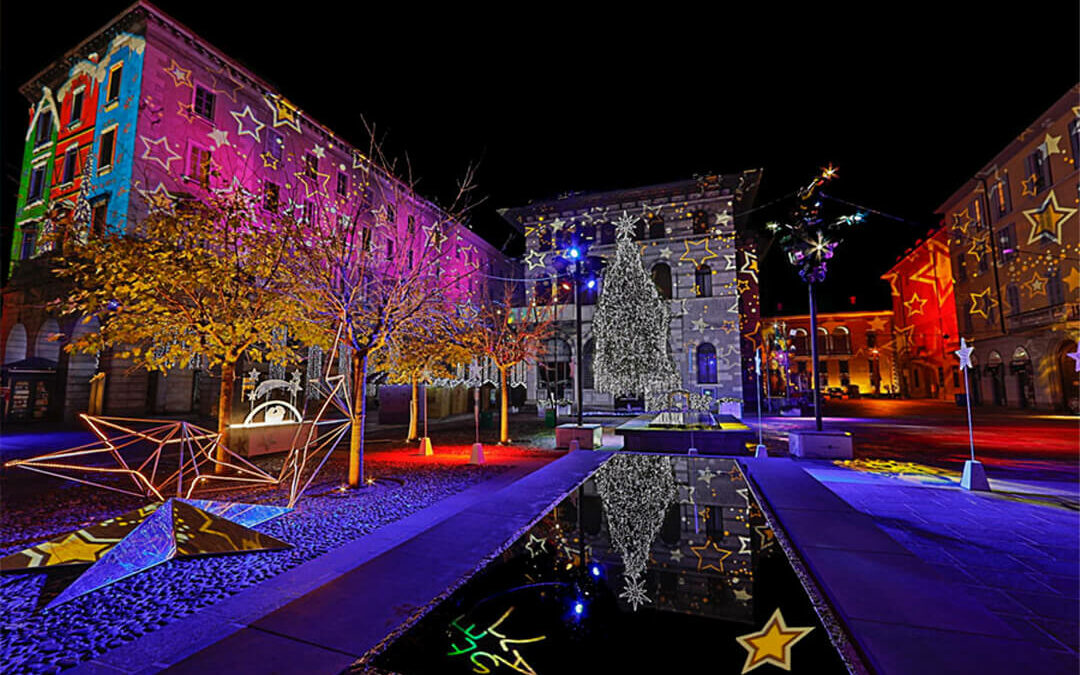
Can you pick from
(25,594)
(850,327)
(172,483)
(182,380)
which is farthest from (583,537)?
(850,327)

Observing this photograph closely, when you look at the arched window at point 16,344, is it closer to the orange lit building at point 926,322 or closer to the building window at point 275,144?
the building window at point 275,144

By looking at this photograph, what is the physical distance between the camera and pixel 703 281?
29031 mm

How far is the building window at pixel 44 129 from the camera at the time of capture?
25406mm

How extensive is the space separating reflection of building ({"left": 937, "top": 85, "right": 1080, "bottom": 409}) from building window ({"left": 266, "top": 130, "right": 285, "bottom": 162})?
41501 millimetres

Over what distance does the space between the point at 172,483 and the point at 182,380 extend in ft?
60.5

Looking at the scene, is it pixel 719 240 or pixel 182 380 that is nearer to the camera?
pixel 182 380

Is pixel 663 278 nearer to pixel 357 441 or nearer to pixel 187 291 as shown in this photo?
pixel 357 441

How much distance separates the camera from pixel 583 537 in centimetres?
521

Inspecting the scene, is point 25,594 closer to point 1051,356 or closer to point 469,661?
point 469,661

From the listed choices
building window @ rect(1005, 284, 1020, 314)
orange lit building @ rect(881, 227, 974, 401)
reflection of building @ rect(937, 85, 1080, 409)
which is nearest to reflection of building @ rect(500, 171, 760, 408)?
reflection of building @ rect(937, 85, 1080, 409)

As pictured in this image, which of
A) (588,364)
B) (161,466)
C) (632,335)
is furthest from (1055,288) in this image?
(161,466)

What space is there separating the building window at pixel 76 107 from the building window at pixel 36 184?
3.86 metres

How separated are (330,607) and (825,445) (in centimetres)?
1221

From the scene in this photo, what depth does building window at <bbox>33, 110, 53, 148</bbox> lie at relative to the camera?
1000 inches
